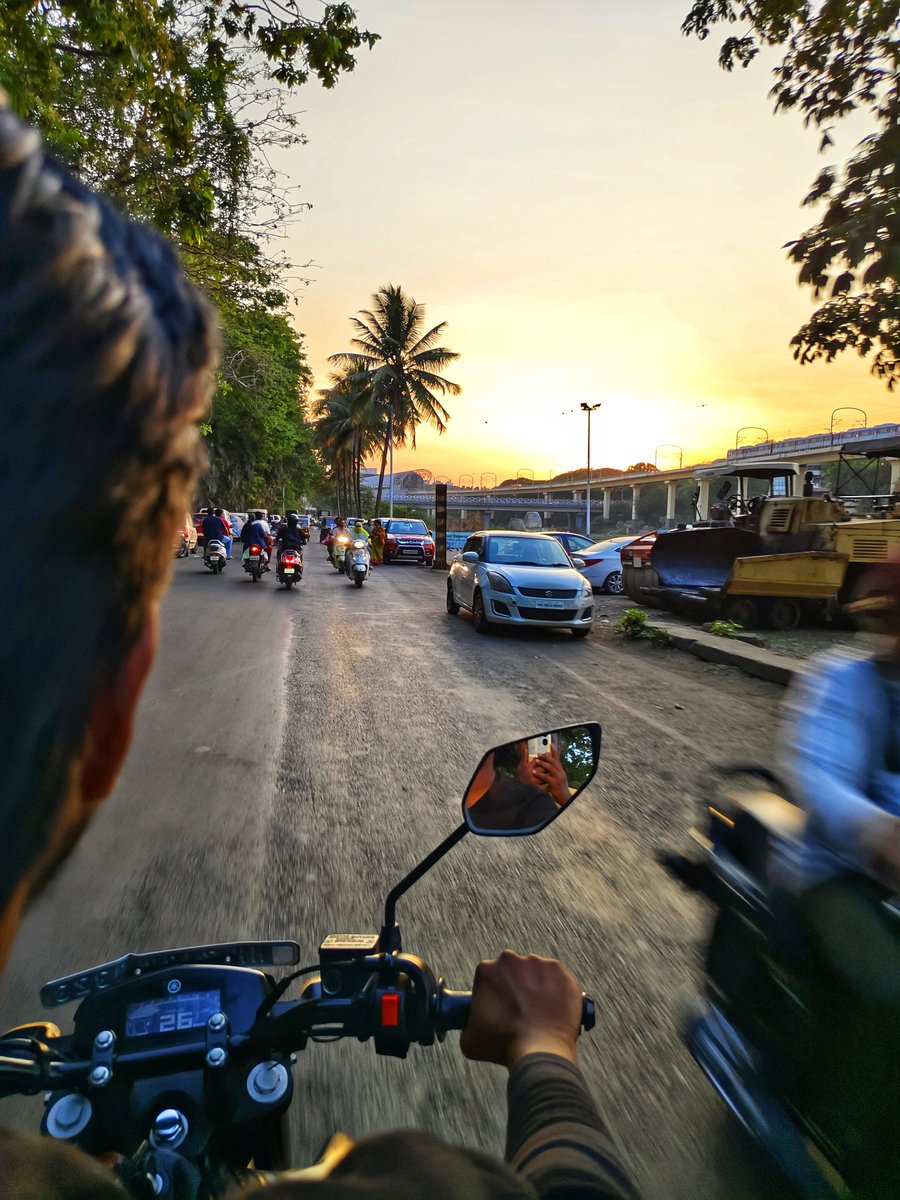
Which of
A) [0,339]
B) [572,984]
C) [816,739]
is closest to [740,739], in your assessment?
[816,739]

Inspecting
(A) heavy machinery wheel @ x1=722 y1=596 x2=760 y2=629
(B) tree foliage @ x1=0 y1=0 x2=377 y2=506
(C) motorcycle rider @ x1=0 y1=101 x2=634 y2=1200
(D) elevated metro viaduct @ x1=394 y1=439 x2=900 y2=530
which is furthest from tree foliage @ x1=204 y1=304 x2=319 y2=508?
(D) elevated metro viaduct @ x1=394 y1=439 x2=900 y2=530

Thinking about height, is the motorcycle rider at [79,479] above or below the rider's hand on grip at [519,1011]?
above

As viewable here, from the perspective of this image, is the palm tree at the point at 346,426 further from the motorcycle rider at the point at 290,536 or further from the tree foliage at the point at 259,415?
the motorcycle rider at the point at 290,536

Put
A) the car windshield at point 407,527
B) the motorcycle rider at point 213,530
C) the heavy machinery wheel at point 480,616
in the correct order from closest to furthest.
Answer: the heavy machinery wheel at point 480,616, the motorcycle rider at point 213,530, the car windshield at point 407,527

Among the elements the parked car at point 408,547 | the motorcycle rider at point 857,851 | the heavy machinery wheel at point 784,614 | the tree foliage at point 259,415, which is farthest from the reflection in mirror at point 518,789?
the parked car at point 408,547

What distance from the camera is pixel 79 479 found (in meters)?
0.55

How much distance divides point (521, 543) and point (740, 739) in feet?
24.4

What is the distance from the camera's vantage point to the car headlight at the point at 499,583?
38.6 feet

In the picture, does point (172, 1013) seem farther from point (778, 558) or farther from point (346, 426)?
point (346, 426)

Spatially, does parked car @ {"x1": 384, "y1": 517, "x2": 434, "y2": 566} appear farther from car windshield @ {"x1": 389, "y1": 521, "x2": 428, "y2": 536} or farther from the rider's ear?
the rider's ear

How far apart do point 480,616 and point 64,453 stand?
1179 cm

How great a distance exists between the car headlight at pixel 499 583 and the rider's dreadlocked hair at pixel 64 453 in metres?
11.2

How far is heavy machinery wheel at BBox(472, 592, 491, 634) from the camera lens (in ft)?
40.0

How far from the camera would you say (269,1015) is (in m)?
1.28
